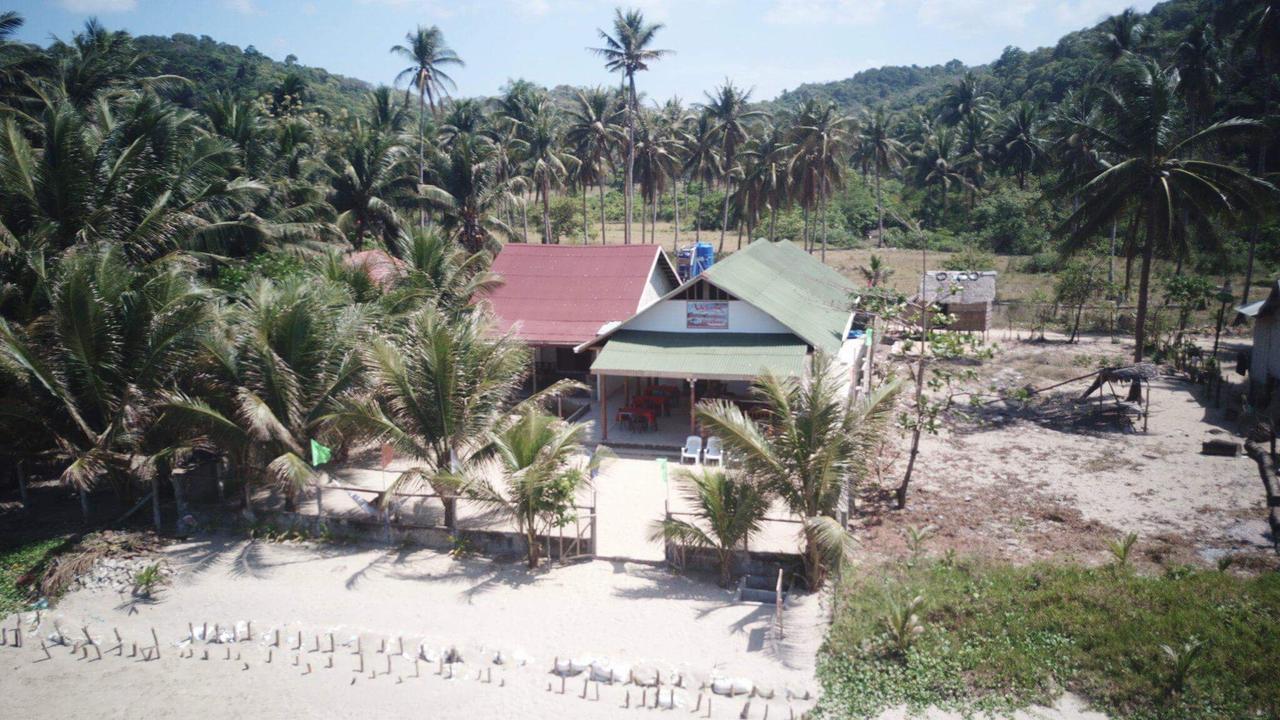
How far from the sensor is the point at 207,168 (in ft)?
64.4

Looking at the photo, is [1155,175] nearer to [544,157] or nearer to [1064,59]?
[544,157]

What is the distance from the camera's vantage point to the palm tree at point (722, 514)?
Answer: 38.1ft

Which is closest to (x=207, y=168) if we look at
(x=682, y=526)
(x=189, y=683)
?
(x=189, y=683)

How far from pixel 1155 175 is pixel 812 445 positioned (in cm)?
1716

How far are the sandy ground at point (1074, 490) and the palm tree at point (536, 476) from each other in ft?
16.9

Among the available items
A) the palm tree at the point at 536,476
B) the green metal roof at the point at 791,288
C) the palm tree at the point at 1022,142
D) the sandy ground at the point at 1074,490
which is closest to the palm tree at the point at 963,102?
the palm tree at the point at 1022,142

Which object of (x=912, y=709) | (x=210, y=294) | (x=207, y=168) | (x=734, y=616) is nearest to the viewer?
(x=912, y=709)

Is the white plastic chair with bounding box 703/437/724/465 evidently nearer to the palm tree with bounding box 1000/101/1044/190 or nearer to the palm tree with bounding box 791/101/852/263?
the palm tree with bounding box 791/101/852/263

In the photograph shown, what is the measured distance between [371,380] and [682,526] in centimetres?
659

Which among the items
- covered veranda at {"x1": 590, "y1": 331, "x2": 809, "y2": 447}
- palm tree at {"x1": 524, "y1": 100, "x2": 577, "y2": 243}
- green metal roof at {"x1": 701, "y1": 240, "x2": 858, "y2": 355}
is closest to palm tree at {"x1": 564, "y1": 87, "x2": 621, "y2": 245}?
palm tree at {"x1": 524, "y1": 100, "x2": 577, "y2": 243}

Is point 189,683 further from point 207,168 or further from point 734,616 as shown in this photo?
point 207,168

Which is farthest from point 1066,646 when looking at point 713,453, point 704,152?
point 704,152

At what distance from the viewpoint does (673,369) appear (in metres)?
18.3

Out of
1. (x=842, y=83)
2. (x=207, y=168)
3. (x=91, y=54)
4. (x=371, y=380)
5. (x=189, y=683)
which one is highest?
(x=842, y=83)
